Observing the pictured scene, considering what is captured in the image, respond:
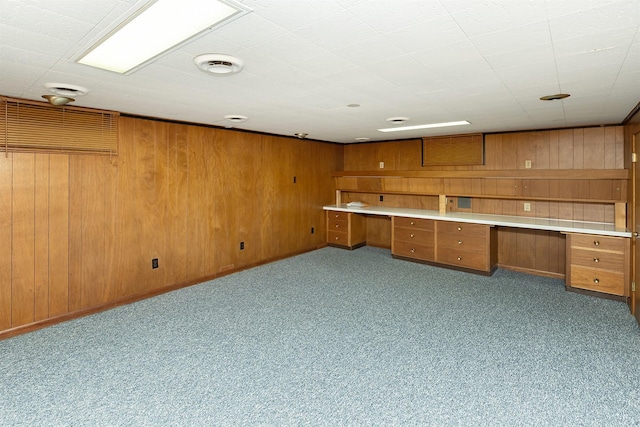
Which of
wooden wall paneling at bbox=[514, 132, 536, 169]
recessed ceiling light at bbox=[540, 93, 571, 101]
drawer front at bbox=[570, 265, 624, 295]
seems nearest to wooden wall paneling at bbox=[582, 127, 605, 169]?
wooden wall paneling at bbox=[514, 132, 536, 169]

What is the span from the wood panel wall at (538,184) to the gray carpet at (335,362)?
1.00m

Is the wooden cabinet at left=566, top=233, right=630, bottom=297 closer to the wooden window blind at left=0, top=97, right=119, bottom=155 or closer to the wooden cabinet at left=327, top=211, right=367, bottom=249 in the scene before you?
the wooden cabinet at left=327, top=211, right=367, bottom=249

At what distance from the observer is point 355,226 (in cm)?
652

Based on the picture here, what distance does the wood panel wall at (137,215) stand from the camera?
10.3 ft

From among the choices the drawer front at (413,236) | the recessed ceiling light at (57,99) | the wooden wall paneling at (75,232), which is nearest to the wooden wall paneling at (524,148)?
the drawer front at (413,236)

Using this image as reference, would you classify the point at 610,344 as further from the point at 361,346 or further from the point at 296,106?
the point at 296,106

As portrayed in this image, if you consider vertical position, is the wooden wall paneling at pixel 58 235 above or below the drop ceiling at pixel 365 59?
below

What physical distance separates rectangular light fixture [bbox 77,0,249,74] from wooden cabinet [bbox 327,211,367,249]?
186 inches

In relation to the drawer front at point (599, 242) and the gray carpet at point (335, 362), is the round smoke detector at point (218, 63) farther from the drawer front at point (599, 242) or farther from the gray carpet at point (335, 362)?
the drawer front at point (599, 242)

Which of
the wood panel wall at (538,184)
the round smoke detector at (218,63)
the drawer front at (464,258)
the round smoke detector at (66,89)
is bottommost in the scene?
the drawer front at (464,258)

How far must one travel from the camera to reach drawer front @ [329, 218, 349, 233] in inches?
254

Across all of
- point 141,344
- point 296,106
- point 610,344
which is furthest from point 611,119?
point 141,344

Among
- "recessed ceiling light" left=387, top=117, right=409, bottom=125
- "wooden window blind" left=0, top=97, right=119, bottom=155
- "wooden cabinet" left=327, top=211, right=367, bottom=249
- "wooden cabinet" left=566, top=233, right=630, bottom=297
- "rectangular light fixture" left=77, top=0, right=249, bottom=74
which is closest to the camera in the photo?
"rectangular light fixture" left=77, top=0, right=249, bottom=74

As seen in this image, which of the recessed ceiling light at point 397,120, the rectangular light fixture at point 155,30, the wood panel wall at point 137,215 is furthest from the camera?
the recessed ceiling light at point 397,120
